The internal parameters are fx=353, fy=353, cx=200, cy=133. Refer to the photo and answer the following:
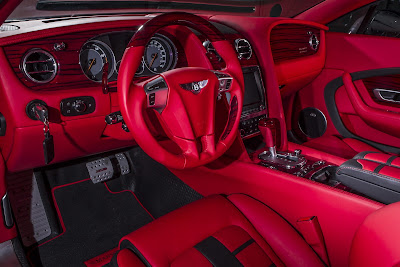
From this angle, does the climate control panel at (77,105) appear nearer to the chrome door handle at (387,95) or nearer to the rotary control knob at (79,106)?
the rotary control knob at (79,106)

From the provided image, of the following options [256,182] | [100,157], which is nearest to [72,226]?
[100,157]

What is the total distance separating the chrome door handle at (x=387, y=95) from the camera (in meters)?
2.26

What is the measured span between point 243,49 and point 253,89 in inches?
8.6

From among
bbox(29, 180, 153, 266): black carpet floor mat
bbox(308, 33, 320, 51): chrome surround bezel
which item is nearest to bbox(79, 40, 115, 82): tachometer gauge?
bbox(29, 180, 153, 266): black carpet floor mat

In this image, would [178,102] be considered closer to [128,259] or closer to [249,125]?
[128,259]

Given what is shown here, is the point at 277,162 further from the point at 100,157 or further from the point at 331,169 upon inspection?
the point at 100,157

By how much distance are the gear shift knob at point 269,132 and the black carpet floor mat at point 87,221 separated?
877 millimetres

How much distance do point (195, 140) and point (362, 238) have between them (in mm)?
600

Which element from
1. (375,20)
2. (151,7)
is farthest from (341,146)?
(151,7)

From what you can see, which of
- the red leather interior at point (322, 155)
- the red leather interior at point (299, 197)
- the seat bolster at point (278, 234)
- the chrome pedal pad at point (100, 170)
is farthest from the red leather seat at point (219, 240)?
the chrome pedal pad at point (100, 170)

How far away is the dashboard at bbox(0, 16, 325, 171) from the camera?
4.48 feet

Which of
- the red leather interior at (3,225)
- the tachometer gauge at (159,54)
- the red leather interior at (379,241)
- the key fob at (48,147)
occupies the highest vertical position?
the tachometer gauge at (159,54)

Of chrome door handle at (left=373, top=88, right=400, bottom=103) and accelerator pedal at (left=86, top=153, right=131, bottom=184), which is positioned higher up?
chrome door handle at (left=373, top=88, right=400, bottom=103)

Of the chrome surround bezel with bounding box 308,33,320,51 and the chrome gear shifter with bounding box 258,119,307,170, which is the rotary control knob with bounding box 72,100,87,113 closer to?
the chrome gear shifter with bounding box 258,119,307,170
